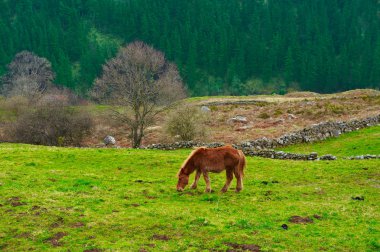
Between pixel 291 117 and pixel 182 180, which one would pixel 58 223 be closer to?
pixel 182 180

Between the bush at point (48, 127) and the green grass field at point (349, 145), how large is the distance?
30082 mm

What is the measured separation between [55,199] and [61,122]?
40.1 meters

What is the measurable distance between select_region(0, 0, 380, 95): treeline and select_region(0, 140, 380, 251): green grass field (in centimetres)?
13835

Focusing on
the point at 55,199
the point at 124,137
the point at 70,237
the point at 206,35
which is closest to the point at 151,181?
the point at 55,199

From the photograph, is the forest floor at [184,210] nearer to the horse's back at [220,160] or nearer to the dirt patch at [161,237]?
the dirt patch at [161,237]

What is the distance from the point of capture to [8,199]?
777 inches

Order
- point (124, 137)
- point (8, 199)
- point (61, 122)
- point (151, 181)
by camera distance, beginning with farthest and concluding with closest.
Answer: point (124, 137), point (61, 122), point (151, 181), point (8, 199)

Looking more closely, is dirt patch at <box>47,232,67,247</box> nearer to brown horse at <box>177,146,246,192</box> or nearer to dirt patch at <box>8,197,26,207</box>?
dirt patch at <box>8,197,26,207</box>

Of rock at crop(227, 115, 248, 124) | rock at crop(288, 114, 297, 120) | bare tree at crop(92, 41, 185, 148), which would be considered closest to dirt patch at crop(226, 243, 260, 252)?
bare tree at crop(92, 41, 185, 148)

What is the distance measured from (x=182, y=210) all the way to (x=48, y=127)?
43.7 metres

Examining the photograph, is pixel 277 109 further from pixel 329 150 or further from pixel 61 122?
pixel 61 122

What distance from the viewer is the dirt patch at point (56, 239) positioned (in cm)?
1512

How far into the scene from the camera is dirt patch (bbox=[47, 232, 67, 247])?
15.1m

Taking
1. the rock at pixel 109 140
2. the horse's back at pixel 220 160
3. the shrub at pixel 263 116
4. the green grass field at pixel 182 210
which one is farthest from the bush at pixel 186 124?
the horse's back at pixel 220 160
